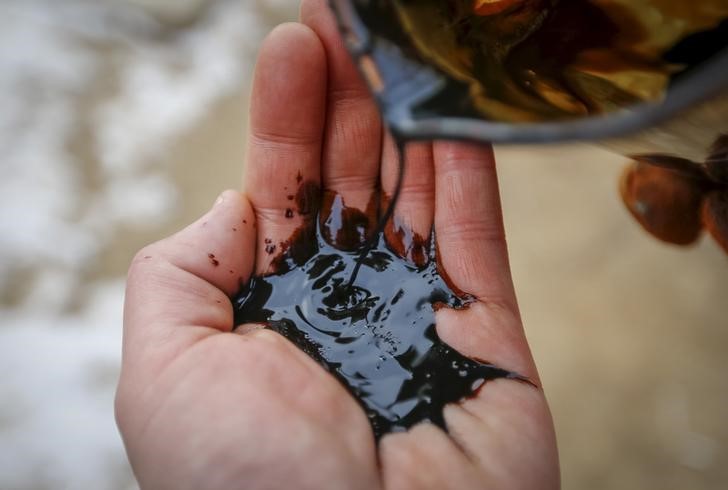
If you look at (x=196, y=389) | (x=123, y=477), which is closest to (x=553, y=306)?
(x=196, y=389)

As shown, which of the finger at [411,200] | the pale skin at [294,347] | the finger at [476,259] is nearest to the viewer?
the pale skin at [294,347]

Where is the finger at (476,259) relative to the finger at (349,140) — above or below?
below

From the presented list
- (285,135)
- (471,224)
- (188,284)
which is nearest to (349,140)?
(285,135)

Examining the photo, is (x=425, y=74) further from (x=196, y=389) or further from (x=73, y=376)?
(x=73, y=376)

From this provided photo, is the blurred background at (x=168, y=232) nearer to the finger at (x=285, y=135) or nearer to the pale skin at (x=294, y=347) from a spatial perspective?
the pale skin at (x=294, y=347)

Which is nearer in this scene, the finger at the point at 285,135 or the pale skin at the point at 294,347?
the pale skin at the point at 294,347

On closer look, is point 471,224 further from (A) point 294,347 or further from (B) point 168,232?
(B) point 168,232

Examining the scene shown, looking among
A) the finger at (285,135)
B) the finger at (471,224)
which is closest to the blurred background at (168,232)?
the finger at (471,224)
